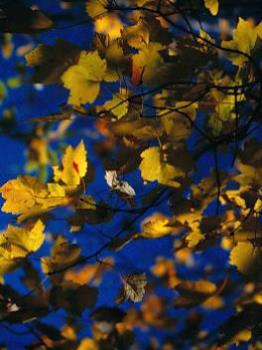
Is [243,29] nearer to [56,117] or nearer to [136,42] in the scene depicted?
[136,42]

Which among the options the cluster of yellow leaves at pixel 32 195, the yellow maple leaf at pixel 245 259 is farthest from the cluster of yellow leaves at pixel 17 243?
the yellow maple leaf at pixel 245 259

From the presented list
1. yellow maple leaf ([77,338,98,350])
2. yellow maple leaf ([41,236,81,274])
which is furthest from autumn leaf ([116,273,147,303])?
yellow maple leaf ([77,338,98,350])

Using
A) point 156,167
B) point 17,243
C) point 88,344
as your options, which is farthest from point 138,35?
point 88,344

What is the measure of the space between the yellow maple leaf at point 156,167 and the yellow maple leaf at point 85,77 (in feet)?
0.39

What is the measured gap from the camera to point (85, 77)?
0.64 metres

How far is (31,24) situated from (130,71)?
14 centimetres

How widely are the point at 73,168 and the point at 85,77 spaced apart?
0.54 feet

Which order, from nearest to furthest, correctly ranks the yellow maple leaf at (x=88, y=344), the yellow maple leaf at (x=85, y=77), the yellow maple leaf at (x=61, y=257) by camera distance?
the yellow maple leaf at (x=85, y=77)
the yellow maple leaf at (x=61, y=257)
the yellow maple leaf at (x=88, y=344)

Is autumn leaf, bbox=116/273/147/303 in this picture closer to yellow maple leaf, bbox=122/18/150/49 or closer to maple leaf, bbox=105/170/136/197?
maple leaf, bbox=105/170/136/197

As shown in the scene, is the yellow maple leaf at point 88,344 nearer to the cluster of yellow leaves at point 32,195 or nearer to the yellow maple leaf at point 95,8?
the cluster of yellow leaves at point 32,195

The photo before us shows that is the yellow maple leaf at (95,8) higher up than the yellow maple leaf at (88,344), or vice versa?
the yellow maple leaf at (95,8)

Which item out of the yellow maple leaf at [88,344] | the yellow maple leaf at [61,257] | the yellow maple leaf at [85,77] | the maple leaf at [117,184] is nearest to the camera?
the yellow maple leaf at [85,77]

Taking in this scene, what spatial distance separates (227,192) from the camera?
113cm

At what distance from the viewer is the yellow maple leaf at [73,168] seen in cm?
74
